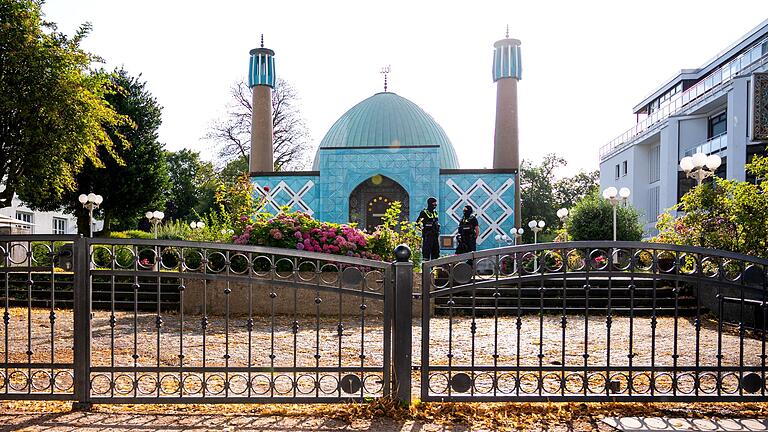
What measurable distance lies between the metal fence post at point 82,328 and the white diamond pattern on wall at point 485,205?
2212 centimetres

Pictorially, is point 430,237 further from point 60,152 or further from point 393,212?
point 60,152

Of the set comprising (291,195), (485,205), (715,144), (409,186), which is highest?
(715,144)

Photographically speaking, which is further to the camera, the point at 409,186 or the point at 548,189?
the point at 548,189

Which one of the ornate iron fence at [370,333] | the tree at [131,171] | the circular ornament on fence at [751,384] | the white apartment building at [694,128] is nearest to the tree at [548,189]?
the white apartment building at [694,128]

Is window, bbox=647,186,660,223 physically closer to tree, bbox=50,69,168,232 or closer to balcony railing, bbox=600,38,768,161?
balcony railing, bbox=600,38,768,161

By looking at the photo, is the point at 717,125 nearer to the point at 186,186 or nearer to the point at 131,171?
the point at 131,171

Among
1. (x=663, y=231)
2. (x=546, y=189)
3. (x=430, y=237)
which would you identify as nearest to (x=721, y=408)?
(x=663, y=231)

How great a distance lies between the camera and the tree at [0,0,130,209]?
37.5 feet

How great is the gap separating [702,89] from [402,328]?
30.3 m

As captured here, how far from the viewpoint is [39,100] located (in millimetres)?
11602

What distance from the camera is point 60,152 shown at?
12.0 metres

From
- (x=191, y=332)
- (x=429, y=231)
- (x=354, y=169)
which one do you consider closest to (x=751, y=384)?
(x=191, y=332)

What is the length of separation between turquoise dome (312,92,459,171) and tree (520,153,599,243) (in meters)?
17.0

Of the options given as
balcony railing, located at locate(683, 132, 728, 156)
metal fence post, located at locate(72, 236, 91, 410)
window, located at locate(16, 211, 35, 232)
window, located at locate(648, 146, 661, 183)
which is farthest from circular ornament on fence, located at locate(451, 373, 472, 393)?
window, located at locate(648, 146, 661, 183)
